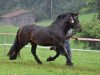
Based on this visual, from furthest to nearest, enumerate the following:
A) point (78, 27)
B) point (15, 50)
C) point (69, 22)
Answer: point (15, 50)
point (69, 22)
point (78, 27)

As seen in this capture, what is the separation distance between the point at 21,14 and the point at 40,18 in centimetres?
667

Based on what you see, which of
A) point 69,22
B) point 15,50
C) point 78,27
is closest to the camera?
point 78,27

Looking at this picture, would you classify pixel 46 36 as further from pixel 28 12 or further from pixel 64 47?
pixel 28 12

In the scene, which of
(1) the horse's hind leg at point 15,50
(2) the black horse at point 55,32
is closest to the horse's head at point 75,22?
(2) the black horse at point 55,32

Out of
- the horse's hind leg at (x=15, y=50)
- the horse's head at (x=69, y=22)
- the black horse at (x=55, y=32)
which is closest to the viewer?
the black horse at (x=55, y=32)

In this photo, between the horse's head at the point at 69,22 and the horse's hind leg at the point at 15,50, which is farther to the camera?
the horse's hind leg at the point at 15,50

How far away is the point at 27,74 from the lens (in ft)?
35.0

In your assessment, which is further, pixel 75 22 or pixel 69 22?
pixel 69 22

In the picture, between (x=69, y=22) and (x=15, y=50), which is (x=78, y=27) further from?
Answer: (x=15, y=50)

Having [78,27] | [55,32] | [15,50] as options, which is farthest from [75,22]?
[15,50]

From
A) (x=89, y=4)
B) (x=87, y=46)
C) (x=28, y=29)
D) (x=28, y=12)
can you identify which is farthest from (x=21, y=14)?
(x=28, y=29)

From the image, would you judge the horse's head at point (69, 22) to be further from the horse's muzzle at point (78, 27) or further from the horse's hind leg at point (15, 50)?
the horse's hind leg at point (15, 50)

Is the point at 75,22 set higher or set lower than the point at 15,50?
higher

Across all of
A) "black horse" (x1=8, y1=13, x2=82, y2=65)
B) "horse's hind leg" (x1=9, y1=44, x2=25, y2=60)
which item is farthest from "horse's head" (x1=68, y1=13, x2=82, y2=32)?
"horse's hind leg" (x1=9, y1=44, x2=25, y2=60)
